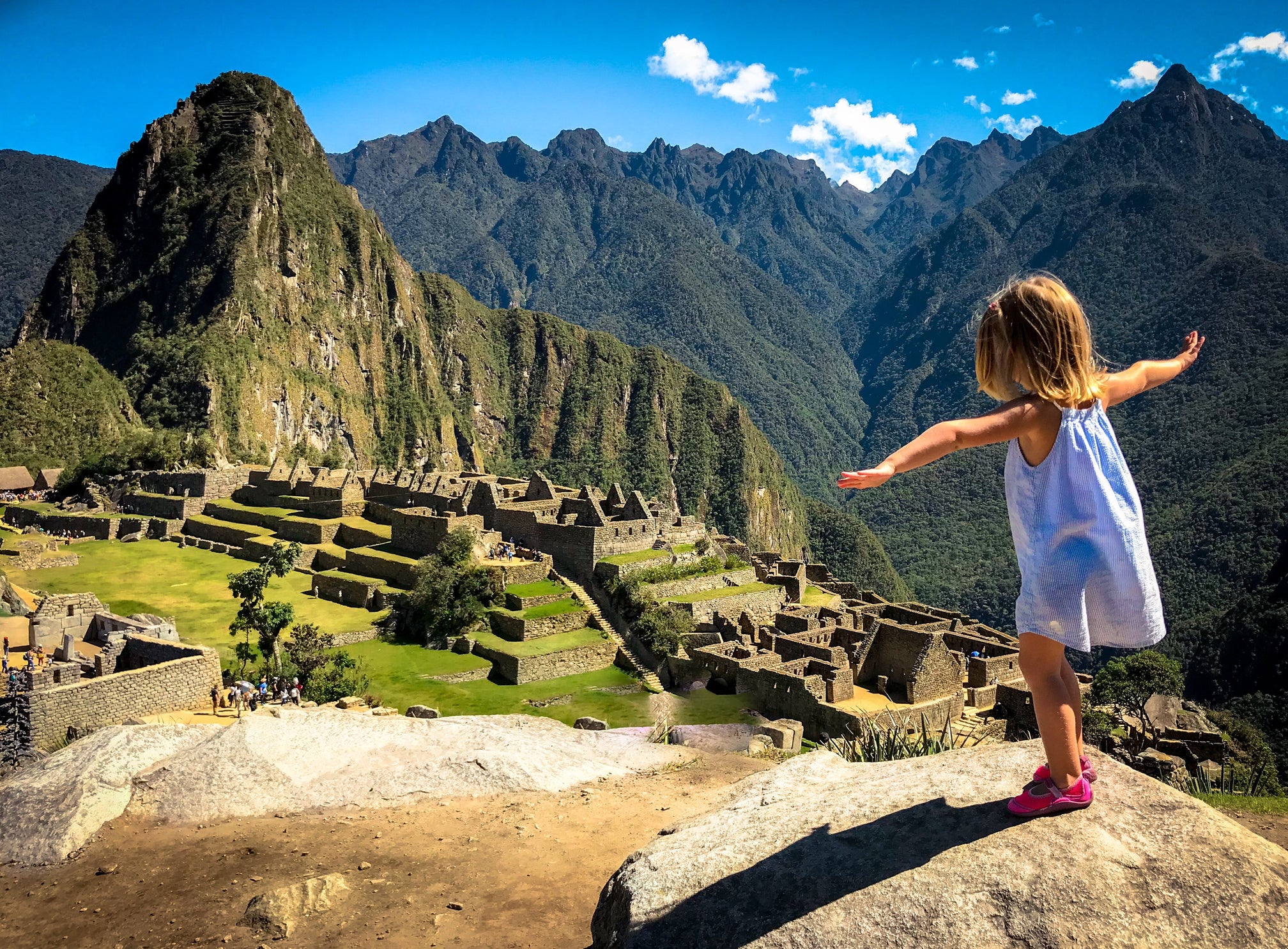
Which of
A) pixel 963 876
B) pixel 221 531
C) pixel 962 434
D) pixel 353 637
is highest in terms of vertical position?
pixel 962 434

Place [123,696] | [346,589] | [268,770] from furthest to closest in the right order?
1. [346,589]
2. [123,696]
3. [268,770]

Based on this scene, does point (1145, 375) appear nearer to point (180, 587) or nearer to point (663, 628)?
point (663, 628)

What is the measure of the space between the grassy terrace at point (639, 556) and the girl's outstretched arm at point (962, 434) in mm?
29112

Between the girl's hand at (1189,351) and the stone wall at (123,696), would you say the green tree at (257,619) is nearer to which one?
the stone wall at (123,696)

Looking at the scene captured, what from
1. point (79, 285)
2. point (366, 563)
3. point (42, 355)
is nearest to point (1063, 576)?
point (366, 563)

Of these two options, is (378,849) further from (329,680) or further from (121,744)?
(329,680)

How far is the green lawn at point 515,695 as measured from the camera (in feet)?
80.4

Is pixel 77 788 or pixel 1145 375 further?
pixel 77 788

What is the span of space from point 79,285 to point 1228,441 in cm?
17799

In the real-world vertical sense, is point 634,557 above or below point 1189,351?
below

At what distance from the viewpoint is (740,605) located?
1352 inches

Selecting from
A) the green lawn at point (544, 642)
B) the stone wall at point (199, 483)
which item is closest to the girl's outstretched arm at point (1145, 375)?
the green lawn at point (544, 642)

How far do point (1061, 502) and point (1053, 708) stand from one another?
1.14m

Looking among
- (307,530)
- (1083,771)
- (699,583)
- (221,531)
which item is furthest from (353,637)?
(1083,771)
